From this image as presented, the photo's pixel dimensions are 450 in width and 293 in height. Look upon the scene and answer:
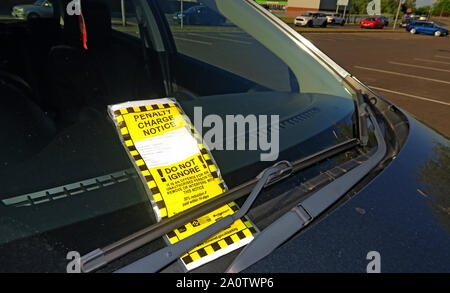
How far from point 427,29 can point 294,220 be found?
1266 inches

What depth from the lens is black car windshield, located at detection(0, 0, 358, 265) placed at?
0.70m

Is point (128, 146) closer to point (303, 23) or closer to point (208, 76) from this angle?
point (208, 76)

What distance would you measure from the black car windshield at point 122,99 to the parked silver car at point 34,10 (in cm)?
2

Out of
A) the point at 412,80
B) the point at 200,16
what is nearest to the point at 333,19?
the point at 412,80

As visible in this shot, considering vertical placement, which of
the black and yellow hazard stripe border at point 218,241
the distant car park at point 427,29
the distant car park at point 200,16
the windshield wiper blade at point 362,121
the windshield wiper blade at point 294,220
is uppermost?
the distant car park at point 200,16

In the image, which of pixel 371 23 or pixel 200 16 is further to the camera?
pixel 371 23

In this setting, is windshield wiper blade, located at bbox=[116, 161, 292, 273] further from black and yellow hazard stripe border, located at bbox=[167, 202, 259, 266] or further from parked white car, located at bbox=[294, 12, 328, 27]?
parked white car, located at bbox=[294, 12, 328, 27]

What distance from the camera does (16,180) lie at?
2.41 ft

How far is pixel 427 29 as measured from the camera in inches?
1024

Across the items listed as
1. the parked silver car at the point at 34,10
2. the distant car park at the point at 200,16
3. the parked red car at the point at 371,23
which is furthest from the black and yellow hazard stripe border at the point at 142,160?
the parked red car at the point at 371,23

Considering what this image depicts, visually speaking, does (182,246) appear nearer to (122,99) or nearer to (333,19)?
(122,99)

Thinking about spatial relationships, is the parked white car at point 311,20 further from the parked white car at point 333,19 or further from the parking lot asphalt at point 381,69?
the parking lot asphalt at point 381,69

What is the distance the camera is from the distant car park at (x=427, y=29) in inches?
1002
